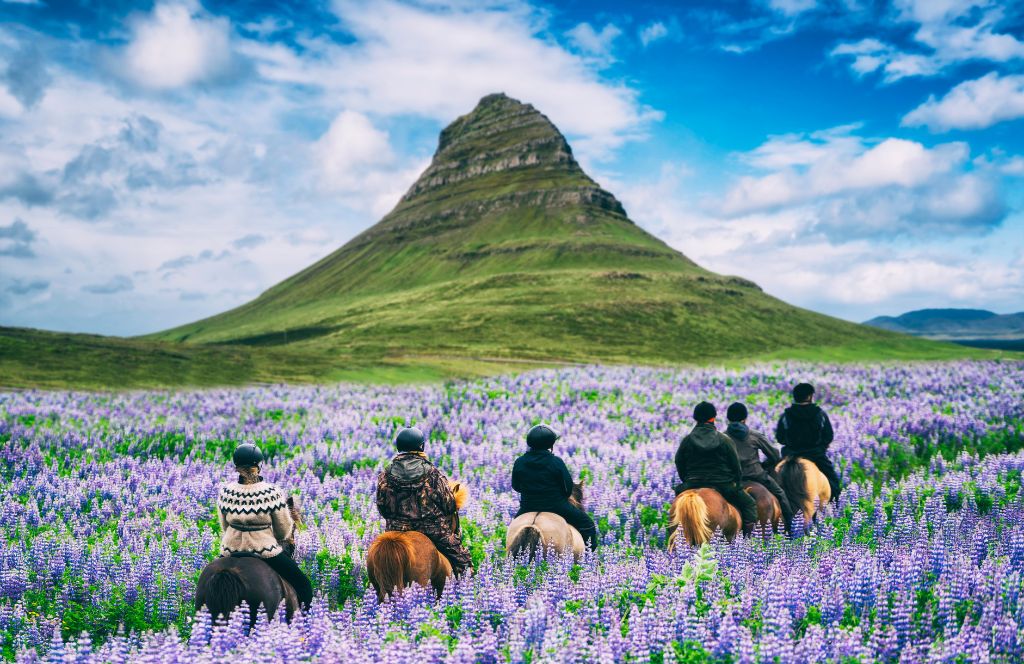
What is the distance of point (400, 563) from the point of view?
8000mm

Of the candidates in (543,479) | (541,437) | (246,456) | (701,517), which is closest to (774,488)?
(701,517)

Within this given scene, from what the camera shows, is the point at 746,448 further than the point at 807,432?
No

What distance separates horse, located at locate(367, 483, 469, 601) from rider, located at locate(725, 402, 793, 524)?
5369mm

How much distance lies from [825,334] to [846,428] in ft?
450

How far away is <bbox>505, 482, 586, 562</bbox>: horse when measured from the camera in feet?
30.1

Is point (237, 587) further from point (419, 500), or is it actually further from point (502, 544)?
point (502, 544)

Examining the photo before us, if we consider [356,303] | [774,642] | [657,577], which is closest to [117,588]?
[657,577]

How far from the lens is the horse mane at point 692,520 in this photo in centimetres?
981

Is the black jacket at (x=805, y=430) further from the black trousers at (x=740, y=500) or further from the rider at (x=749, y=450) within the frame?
the black trousers at (x=740, y=500)

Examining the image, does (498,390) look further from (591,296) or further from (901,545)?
(591,296)

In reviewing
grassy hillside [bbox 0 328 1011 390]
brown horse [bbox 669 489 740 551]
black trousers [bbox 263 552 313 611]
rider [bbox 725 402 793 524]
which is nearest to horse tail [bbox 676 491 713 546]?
brown horse [bbox 669 489 740 551]

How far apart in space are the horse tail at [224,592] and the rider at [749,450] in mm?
7423

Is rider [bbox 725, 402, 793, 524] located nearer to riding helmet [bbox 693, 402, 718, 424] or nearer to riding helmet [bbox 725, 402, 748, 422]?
riding helmet [bbox 725, 402, 748, 422]

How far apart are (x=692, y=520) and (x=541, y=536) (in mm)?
2259
